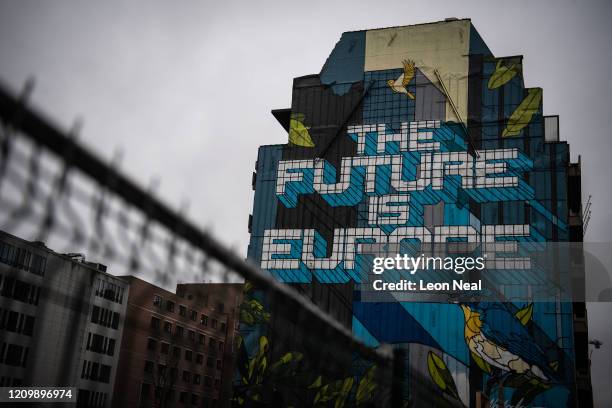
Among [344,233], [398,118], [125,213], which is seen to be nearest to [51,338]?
[344,233]

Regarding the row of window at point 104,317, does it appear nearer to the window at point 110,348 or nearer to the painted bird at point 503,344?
the window at point 110,348

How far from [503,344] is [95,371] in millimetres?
39407

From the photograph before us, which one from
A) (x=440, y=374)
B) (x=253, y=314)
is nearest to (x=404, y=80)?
(x=253, y=314)

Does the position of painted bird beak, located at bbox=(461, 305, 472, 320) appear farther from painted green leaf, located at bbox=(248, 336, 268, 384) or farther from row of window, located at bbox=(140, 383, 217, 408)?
row of window, located at bbox=(140, 383, 217, 408)

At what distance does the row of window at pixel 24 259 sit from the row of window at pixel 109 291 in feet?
21.4

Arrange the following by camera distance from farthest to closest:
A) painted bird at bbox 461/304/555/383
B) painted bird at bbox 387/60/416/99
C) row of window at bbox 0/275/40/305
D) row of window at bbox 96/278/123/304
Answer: row of window at bbox 96/278/123/304, painted bird at bbox 387/60/416/99, painted bird at bbox 461/304/555/383, row of window at bbox 0/275/40/305

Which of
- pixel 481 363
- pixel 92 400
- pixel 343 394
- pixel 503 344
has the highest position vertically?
pixel 503 344

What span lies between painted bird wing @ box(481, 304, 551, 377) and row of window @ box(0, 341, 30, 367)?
3280cm

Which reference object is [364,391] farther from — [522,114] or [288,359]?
[522,114]

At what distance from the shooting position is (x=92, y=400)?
5769cm

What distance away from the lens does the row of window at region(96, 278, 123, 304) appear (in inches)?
2344

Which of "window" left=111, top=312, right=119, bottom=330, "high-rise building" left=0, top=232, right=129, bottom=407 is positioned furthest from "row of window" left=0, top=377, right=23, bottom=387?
"window" left=111, top=312, right=119, bottom=330

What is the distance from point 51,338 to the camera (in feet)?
176

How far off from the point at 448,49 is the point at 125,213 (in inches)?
1288
